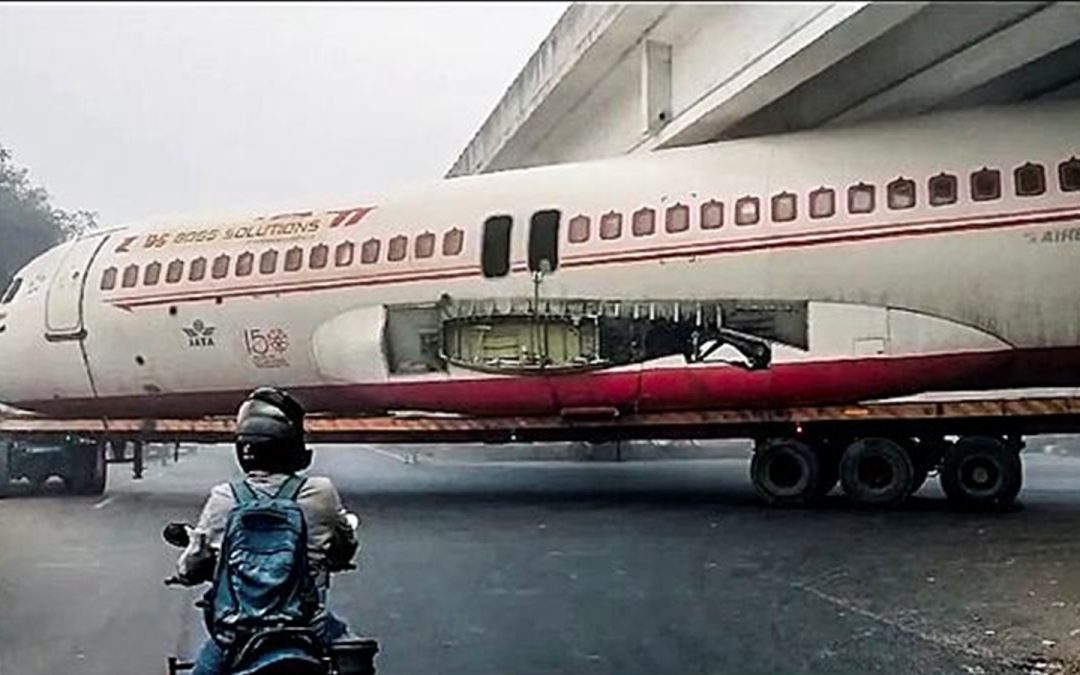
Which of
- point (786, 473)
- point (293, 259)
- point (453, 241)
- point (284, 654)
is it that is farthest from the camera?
point (293, 259)

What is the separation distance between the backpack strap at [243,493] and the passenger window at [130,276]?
10.3 m

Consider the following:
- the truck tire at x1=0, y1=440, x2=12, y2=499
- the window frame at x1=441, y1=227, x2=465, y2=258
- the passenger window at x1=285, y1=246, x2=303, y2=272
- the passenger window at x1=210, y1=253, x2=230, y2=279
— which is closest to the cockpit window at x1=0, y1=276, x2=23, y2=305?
the truck tire at x1=0, y1=440, x2=12, y2=499

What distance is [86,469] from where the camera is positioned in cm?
1328

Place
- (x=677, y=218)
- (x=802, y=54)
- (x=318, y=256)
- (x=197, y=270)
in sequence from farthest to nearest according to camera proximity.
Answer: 1. (x=197, y=270)
2. (x=318, y=256)
3. (x=677, y=218)
4. (x=802, y=54)

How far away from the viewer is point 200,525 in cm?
322

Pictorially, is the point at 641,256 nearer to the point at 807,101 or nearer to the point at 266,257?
the point at 266,257

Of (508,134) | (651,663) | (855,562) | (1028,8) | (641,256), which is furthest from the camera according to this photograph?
(641,256)

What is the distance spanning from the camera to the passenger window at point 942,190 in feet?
32.7

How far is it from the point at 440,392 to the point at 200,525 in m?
8.18

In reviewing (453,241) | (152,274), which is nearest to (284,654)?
(453,241)

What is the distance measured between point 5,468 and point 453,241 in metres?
4.89

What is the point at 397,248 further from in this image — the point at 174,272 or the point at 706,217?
the point at 706,217

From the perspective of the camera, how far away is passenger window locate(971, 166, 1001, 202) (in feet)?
32.6

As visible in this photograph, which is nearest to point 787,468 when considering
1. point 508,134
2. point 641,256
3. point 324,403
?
point 641,256
